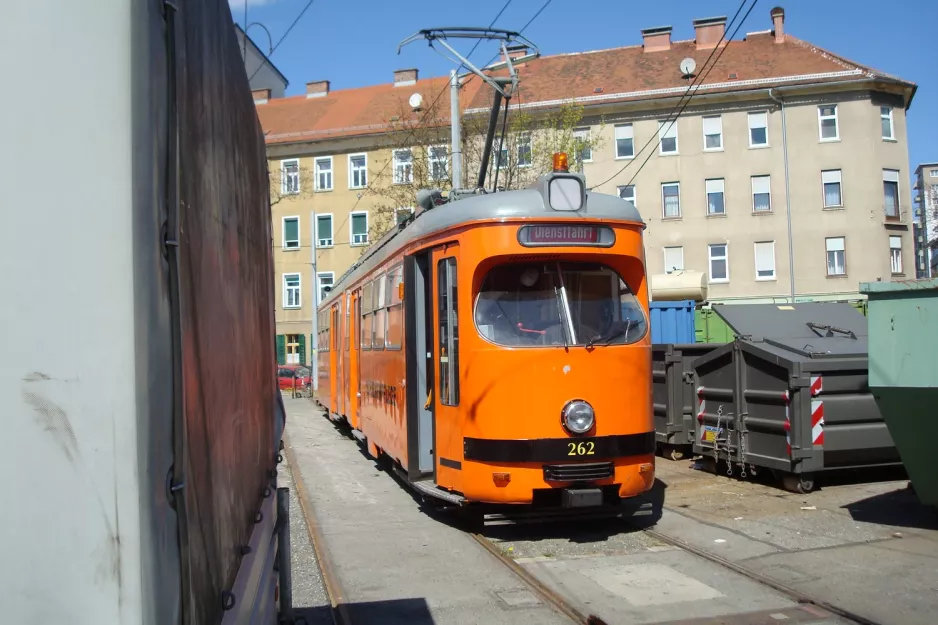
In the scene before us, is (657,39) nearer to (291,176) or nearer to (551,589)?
(291,176)

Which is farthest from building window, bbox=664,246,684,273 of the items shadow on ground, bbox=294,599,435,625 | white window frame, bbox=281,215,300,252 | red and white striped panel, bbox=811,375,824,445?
shadow on ground, bbox=294,599,435,625

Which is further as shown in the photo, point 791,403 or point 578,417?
point 791,403

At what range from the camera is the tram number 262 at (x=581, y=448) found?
737 cm

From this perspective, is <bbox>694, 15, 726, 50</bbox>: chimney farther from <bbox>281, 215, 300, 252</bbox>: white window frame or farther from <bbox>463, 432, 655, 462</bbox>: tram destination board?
<bbox>463, 432, 655, 462</bbox>: tram destination board

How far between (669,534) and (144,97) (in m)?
→ 7.17

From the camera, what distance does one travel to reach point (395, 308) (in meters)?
9.51

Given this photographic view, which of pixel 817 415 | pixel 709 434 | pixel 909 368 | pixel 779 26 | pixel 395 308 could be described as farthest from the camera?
pixel 779 26

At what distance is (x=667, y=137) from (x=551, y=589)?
34.6 metres

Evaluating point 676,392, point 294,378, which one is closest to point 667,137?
point 294,378

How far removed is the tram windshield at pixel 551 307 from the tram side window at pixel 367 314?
402 cm

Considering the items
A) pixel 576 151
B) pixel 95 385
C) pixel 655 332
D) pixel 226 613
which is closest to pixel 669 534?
pixel 226 613

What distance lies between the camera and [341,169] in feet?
147

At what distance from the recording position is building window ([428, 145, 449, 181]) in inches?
1077

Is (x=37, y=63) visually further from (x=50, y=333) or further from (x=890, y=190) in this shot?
(x=890, y=190)
